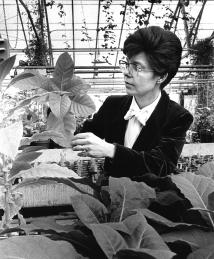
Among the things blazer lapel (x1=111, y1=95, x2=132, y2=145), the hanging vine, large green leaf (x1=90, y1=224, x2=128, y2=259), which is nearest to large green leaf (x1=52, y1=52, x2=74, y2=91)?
large green leaf (x1=90, y1=224, x2=128, y2=259)

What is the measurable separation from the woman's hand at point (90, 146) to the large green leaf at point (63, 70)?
1.62 ft

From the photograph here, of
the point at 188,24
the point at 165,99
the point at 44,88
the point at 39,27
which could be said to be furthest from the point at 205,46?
the point at 44,88

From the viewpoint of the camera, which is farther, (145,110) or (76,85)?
(145,110)

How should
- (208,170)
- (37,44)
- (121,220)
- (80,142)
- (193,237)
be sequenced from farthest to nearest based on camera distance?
(37,44), (80,142), (208,170), (121,220), (193,237)

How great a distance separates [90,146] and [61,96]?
578 millimetres

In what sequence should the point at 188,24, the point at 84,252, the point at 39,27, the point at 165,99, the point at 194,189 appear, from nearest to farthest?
1. the point at 84,252
2. the point at 194,189
3. the point at 165,99
4. the point at 39,27
5. the point at 188,24

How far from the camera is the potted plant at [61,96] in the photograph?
968 millimetres

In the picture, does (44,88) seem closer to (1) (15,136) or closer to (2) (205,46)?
(1) (15,136)

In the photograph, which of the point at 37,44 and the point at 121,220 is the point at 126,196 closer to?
the point at 121,220

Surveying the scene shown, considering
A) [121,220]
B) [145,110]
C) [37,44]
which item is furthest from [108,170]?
[37,44]

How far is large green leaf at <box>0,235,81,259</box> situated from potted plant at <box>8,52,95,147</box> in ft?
1.40

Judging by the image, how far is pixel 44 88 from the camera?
101 centimetres

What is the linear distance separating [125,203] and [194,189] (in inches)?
5.3

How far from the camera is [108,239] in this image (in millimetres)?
610
